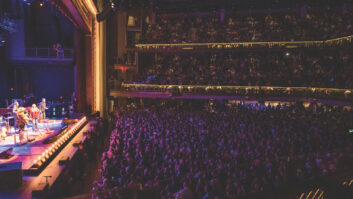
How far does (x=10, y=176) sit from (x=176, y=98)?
12417 mm

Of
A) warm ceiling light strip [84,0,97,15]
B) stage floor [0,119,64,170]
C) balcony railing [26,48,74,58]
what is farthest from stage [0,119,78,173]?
balcony railing [26,48,74,58]

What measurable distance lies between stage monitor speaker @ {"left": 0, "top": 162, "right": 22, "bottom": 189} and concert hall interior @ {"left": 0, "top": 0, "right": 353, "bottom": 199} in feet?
0.09

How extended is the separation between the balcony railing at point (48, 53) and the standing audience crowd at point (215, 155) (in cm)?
998

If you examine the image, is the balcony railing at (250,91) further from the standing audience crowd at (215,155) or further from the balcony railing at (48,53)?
the balcony railing at (48,53)

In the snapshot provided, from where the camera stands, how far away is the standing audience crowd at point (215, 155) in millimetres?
5367

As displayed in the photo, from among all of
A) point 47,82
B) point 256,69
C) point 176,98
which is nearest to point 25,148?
point 176,98

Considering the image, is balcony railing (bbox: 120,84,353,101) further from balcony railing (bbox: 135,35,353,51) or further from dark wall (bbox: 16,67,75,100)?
dark wall (bbox: 16,67,75,100)

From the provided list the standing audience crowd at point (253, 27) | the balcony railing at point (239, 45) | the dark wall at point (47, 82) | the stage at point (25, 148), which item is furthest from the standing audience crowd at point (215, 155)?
the dark wall at point (47, 82)

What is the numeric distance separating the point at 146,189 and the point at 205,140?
484 centimetres

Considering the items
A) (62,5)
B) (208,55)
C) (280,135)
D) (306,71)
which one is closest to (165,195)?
(280,135)

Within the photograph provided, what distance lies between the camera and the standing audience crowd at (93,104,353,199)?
5367 millimetres

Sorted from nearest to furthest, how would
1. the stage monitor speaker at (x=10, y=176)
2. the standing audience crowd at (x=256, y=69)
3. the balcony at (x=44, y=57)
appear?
1. the stage monitor speaker at (x=10, y=176)
2. the standing audience crowd at (x=256, y=69)
3. the balcony at (x=44, y=57)

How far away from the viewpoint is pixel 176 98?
16.9 meters

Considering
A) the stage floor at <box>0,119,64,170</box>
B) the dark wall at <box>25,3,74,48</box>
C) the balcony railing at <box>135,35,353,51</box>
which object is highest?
the dark wall at <box>25,3,74,48</box>
